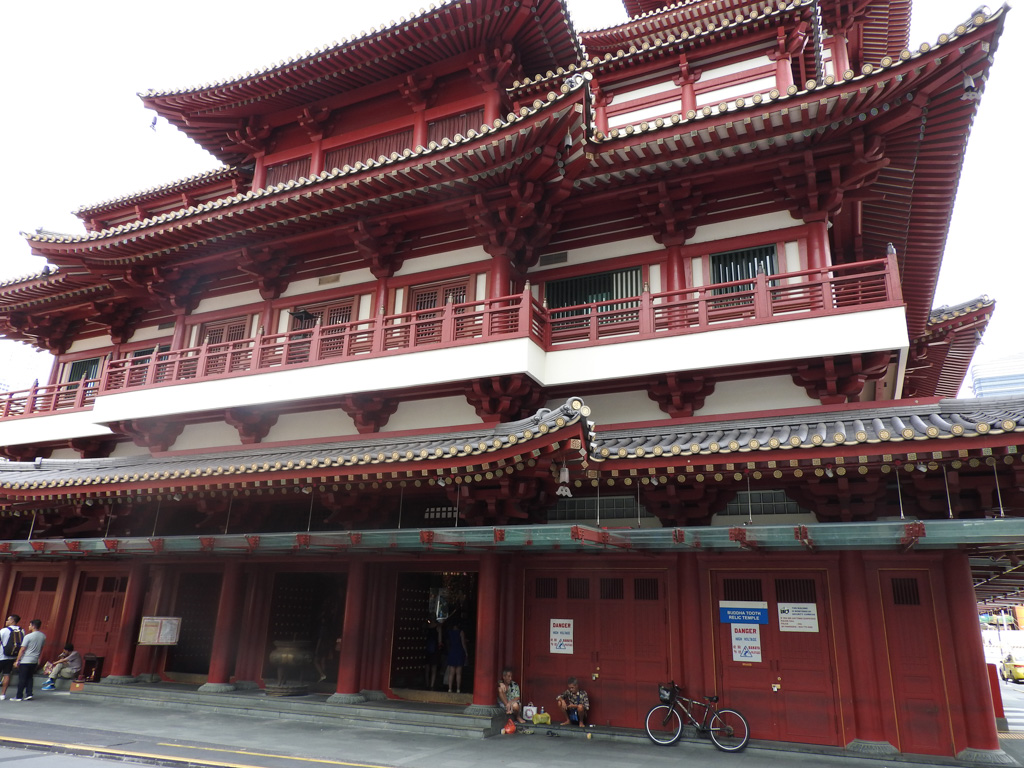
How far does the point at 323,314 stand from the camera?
16453 millimetres

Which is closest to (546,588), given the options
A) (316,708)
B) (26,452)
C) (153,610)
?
(316,708)

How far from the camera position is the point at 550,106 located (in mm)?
11969

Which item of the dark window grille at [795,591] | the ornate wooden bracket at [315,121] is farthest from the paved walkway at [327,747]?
the ornate wooden bracket at [315,121]

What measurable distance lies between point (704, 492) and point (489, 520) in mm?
3926

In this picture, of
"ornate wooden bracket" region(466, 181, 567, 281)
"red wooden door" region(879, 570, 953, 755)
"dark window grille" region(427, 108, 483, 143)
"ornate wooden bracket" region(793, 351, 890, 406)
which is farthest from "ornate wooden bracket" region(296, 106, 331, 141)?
"red wooden door" region(879, 570, 953, 755)

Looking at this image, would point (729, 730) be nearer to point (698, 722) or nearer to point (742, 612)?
point (698, 722)

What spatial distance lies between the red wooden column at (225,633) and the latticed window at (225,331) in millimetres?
5874

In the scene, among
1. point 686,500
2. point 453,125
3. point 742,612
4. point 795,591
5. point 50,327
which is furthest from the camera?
point 50,327

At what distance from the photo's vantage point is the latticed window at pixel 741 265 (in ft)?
42.8

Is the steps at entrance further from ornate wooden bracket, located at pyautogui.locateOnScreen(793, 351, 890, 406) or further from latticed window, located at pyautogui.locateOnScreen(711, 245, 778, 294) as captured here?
latticed window, located at pyautogui.locateOnScreen(711, 245, 778, 294)

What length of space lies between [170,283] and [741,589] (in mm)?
15741

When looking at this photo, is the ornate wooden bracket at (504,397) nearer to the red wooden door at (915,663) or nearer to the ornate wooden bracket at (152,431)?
the red wooden door at (915,663)

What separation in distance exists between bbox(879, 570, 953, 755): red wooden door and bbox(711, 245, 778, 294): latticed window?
585 centimetres

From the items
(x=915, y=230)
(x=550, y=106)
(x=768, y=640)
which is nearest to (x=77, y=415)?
(x=550, y=106)
